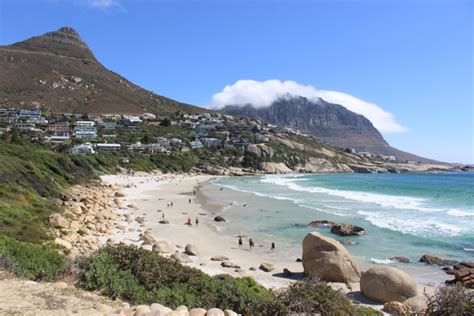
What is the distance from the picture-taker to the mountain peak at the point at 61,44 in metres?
158

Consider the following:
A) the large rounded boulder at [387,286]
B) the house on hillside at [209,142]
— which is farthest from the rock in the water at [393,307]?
the house on hillside at [209,142]

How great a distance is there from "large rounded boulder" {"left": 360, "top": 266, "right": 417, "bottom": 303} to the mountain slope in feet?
431

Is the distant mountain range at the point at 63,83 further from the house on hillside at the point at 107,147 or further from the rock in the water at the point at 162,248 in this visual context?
the rock in the water at the point at 162,248

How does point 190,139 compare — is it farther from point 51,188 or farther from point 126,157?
point 51,188

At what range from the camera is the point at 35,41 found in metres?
164

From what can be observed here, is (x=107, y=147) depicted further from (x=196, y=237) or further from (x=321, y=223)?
(x=321, y=223)

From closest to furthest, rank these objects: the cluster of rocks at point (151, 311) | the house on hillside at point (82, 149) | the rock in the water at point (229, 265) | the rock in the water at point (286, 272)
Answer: the cluster of rocks at point (151, 311), the rock in the water at point (286, 272), the rock in the water at point (229, 265), the house on hillside at point (82, 149)

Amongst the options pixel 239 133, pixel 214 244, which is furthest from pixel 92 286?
pixel 239 133

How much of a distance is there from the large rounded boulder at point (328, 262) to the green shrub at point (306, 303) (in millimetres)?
7325

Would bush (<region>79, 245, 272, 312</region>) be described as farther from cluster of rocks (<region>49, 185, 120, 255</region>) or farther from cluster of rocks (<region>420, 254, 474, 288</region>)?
cluster of rocks (<region>420, 254, 474, 288</region>)

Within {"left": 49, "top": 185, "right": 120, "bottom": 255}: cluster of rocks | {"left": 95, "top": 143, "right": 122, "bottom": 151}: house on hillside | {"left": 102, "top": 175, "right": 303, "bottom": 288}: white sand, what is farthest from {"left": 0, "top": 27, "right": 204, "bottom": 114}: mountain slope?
{"left": 49, "top": 185, "right": 120, "bottom": 255}: cluster of rocks

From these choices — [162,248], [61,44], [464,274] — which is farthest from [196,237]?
[61,44]

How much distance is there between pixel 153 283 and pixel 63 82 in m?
147

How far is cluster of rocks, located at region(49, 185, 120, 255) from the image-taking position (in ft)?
54.3
